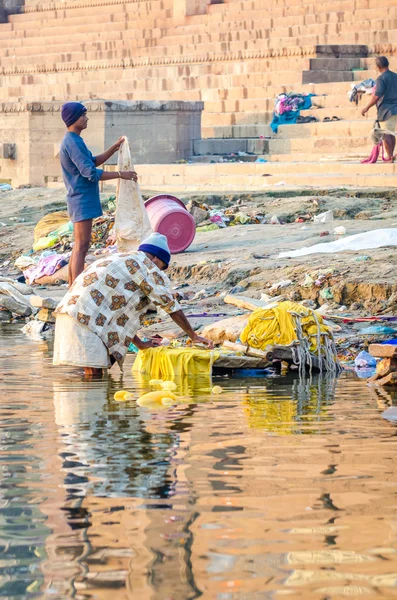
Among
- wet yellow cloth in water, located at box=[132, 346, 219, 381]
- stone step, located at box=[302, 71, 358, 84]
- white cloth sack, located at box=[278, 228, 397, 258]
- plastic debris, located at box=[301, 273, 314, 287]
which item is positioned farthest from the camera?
stone step, located at box=[302, 71, 358, 84]

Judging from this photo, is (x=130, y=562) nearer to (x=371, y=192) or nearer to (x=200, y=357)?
(x=200, y=357)

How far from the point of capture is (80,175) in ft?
31.7

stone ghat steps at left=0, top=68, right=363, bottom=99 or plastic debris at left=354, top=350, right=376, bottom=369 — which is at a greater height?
stone ghat steps at left=0, top=68, right=363, bottom=99

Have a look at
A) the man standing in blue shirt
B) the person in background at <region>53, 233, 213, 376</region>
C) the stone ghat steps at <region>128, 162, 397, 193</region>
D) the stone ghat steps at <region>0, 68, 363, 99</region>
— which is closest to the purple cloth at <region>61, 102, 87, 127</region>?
the man standing in blue shirt

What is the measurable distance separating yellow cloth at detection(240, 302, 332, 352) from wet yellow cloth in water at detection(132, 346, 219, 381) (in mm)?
286

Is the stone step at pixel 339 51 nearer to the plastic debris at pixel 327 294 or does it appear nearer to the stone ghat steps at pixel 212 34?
the stone ghat steps at pixel 212 34

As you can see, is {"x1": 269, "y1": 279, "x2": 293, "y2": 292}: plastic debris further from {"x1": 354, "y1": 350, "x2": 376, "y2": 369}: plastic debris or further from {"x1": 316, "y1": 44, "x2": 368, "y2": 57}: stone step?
{"x1": 316, "y1": 44, "x2": 368, "y2": 57}: stone step

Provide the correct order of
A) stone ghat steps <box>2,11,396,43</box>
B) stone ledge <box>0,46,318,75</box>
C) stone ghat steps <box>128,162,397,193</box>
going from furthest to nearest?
stone ghat steps <box>2,11,396,43</box> → stone ledge <box>0,46,318,75</box> → stone ghat steps <box>128,162,397,193</box>

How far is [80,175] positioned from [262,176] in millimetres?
7053

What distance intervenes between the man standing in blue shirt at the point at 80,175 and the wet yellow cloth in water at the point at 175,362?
1762mm

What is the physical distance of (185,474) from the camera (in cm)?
511

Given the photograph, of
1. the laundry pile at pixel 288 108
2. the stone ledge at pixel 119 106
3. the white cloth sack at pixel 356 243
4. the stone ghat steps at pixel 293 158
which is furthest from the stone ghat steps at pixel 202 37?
the white cloth sack at pixel 356 243

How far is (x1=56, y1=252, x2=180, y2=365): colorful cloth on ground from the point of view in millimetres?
7699

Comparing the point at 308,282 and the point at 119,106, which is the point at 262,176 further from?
the point at 308,282
